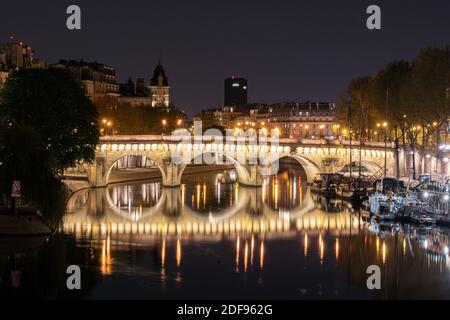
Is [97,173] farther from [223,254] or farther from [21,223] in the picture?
[223,254]

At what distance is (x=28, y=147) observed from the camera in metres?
39.2

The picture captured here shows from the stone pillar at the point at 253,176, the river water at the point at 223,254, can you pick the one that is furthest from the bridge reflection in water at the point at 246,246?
the stone pillar at the point at 253,176

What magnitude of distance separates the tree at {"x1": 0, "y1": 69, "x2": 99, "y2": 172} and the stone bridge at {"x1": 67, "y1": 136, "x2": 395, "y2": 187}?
40.4 feet

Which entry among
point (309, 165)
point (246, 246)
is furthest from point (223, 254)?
point (309, 165)

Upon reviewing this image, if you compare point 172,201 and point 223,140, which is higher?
point 223,140

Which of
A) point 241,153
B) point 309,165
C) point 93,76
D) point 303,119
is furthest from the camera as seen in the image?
point 303,119

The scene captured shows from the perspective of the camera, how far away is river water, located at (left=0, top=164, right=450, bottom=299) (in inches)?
1230

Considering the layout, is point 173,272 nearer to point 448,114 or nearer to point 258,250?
point 258,250

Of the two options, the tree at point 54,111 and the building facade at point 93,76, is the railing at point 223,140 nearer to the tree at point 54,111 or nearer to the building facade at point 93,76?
the tree at point 54,111

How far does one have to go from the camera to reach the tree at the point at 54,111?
51562mm

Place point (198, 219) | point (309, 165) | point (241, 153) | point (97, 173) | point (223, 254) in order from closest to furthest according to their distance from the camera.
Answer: point (223, 254)
point (198, 219)
point (97, 173)
point (241, 153)
point (309, 165)

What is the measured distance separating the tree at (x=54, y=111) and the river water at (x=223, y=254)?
3852mm

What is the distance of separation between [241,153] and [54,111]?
22854 millimetres

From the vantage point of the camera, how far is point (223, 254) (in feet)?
126
